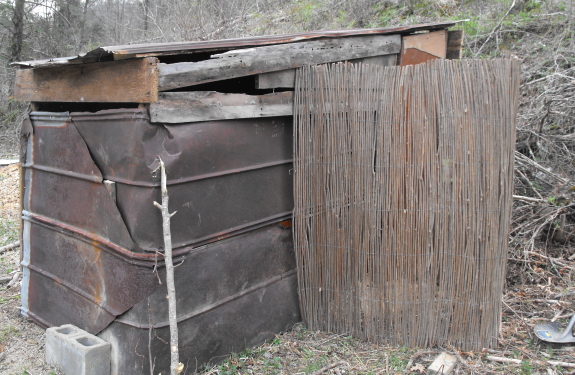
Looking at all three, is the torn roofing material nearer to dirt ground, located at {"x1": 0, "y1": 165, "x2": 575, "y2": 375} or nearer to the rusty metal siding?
the rusty metal siding

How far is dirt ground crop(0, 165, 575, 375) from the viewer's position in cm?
330

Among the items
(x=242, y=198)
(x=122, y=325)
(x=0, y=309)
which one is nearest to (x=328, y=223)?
(x=242, y=198)

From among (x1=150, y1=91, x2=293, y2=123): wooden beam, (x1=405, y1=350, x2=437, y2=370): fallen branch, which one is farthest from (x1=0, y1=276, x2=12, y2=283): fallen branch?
(x1=405, y1=350, x2=437, y2=370): fallen branch

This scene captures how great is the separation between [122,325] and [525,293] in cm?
360

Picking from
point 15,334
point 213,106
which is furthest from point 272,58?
point 15,334

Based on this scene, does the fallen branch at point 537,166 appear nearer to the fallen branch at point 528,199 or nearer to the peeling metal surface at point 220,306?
the fallen branch at point 528,199

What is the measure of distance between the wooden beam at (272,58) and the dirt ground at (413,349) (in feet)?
7.06

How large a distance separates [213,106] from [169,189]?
0.69 meters

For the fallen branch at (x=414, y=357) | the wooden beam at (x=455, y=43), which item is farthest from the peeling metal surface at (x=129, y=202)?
the wooden beam at (x=455, y=43)

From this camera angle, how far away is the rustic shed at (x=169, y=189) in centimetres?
301

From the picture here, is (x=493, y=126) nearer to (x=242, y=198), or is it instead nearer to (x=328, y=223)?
(x=328, y=223)

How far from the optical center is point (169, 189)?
9.87 feet

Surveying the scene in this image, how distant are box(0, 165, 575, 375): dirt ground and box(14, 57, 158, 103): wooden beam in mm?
2065

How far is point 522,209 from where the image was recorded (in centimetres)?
482
